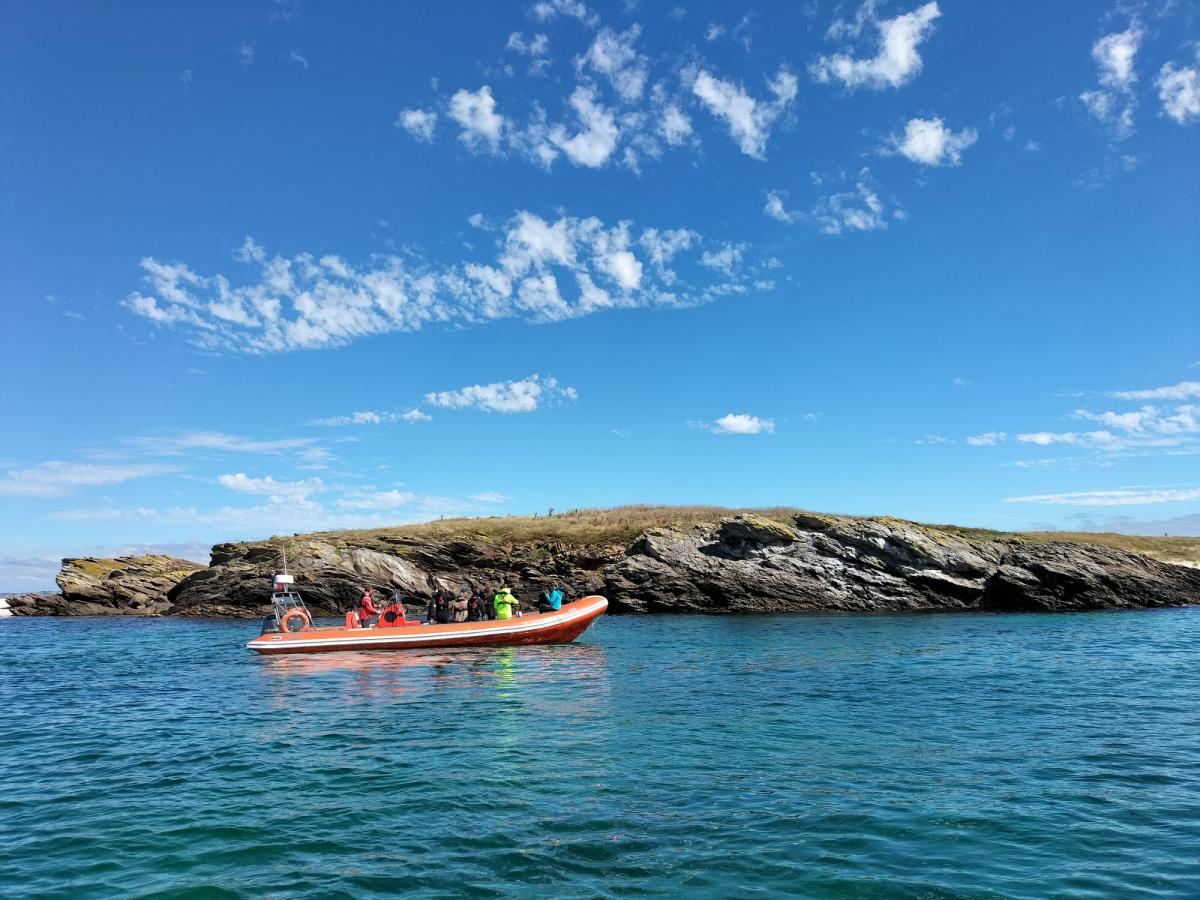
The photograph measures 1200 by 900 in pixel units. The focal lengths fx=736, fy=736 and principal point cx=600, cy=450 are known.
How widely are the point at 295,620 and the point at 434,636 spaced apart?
5729 mm

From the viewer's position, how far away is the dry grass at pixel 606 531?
184ft

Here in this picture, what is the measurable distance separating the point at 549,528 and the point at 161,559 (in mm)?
35432

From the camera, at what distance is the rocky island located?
45.0 meters

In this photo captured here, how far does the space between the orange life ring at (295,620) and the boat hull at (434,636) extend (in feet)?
1.86

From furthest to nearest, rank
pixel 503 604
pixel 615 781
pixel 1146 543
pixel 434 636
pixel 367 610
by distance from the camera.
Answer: pixel 1146 543 < pixel 367 610 < pixel 503 604 < pixel 434 636 < pixel 615 781

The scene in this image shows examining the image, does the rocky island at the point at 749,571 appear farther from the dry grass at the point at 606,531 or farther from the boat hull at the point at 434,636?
the boat hull at the point at 434,636

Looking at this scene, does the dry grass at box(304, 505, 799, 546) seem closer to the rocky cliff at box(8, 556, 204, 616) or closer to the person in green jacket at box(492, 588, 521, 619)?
the rocky cliff at box(8, 556, 204, 616)

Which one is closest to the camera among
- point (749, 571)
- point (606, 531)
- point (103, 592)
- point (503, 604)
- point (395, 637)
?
point (395, 637)

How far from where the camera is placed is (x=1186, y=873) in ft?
25.0

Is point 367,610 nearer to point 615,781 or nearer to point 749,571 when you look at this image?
point 615,781

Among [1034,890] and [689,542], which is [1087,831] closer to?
[1034,890]

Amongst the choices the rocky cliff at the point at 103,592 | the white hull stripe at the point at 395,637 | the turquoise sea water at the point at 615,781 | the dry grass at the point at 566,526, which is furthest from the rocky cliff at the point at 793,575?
the turquoise sea water at the point at 615,781

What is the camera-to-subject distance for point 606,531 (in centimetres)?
5984

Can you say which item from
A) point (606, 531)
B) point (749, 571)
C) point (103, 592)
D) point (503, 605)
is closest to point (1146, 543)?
point (749, 571)
